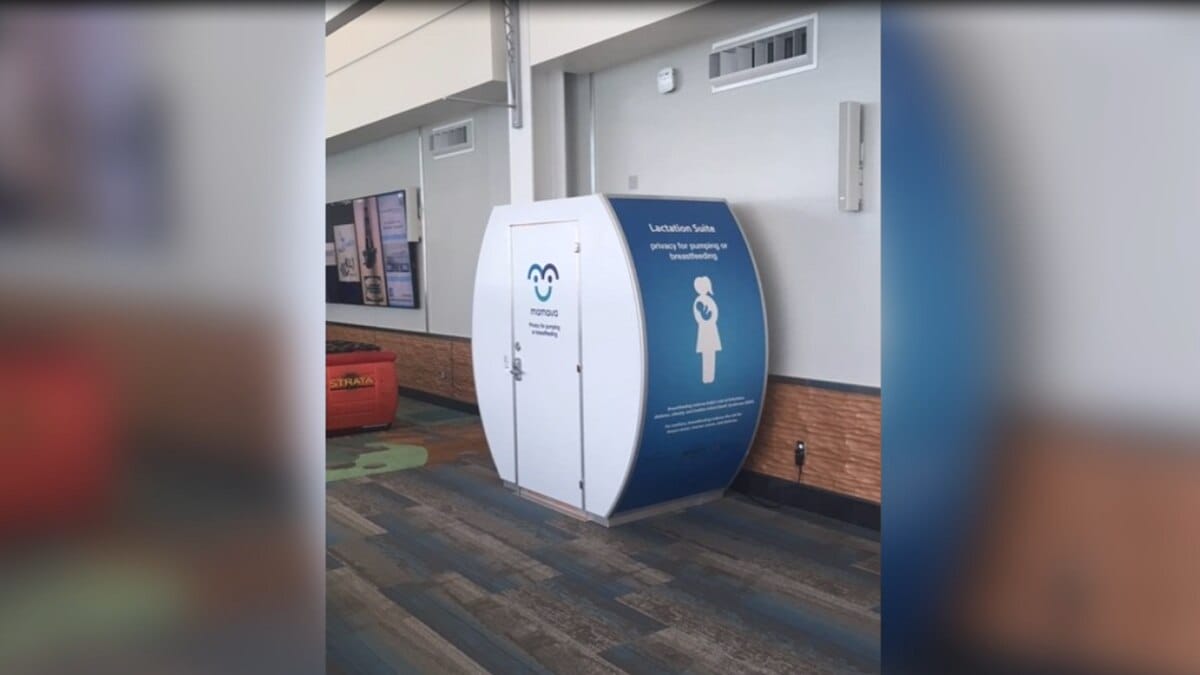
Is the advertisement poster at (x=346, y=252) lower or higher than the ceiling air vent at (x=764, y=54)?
lower

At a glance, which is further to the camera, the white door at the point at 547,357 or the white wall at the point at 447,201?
the white wall at the point at 447,201

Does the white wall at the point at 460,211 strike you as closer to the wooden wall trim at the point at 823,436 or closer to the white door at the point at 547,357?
the white door at the point at 547,357

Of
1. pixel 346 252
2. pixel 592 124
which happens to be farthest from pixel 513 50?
pixel 346 252

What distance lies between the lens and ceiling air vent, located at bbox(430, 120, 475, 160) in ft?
28.0

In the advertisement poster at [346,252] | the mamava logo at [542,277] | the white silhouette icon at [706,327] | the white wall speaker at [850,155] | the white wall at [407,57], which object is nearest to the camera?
the white wall speaker at [850,155]

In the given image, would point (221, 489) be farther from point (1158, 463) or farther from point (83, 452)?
point (1158, 463)

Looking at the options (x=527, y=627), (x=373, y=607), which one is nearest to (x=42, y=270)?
(x=527, y=627)

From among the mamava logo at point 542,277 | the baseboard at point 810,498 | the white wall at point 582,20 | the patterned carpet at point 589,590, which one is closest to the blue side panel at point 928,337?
the patterned carpet at point 589,590

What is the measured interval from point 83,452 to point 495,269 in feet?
16.4

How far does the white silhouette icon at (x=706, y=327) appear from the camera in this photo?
501 centimetres

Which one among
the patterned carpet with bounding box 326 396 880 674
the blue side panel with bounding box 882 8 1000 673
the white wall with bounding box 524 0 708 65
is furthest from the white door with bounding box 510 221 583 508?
the blue side panel with bounding box 882 8 1000 673

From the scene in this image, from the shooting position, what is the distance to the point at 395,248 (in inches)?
390

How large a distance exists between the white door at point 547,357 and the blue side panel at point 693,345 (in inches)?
17.5

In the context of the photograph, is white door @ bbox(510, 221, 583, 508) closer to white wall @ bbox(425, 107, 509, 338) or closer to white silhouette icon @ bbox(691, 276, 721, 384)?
white silhouette icon @ bbox(691, 276, 721, 384)
